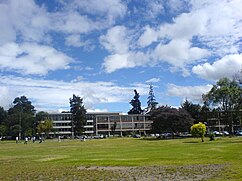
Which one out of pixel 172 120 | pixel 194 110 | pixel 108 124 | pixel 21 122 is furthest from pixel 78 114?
pixel 172 120

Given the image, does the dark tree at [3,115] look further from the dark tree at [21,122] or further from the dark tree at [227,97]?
the dark tree at [227,97]

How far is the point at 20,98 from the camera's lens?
170 metres

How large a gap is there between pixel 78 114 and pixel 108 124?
34.8 m

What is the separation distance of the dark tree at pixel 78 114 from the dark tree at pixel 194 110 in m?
40.1

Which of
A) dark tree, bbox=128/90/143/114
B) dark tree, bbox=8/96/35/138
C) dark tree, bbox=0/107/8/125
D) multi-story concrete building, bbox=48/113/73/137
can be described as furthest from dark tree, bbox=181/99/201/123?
dark tree, bbox=0/107/8/125

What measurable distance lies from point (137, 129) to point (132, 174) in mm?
153991

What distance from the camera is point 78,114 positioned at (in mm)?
142375

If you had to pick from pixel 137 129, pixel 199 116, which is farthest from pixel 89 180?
pixel 137 129

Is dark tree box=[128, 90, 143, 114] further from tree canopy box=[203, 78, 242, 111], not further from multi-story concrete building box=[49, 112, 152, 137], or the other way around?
tree canopy box=[203, 78, 242, 111]

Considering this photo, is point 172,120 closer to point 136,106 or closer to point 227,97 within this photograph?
point 227,97

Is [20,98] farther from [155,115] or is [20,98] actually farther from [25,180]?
[25,180]

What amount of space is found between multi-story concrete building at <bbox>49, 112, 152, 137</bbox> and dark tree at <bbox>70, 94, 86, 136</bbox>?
80.2 ft

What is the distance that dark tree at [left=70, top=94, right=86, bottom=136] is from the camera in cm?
14212

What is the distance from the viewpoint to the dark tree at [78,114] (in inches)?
5595
